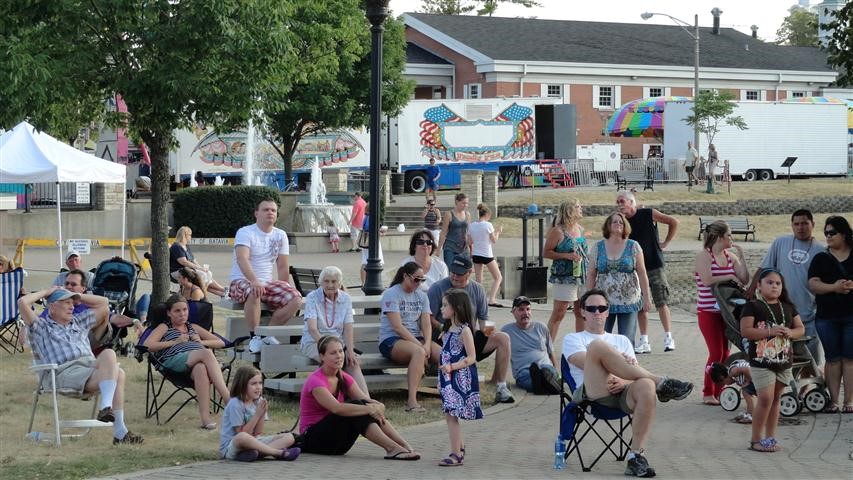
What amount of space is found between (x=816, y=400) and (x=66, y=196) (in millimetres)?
29209

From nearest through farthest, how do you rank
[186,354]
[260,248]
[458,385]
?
1. [458,385]
2. [186,354]
3. [260,248]

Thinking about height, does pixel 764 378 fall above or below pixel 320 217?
below

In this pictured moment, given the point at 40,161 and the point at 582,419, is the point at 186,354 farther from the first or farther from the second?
the point at 40,161

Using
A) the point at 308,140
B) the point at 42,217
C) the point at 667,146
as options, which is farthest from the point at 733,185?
the point at 42,217

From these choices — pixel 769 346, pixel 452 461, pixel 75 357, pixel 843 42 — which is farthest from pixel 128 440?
pixel 843 42

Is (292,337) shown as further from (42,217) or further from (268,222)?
(42,217)

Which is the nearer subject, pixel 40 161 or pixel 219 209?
pixel 40 161

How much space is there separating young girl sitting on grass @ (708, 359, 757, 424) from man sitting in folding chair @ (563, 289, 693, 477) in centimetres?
144

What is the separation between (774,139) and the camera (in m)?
55.0

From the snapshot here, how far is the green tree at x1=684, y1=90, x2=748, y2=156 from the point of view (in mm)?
49531

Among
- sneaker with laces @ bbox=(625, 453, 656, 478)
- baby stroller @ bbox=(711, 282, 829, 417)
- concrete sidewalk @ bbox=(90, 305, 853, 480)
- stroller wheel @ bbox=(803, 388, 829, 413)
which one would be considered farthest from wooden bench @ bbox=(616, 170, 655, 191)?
sneaker with laces @ bbox=(625, 453, 656, 478)

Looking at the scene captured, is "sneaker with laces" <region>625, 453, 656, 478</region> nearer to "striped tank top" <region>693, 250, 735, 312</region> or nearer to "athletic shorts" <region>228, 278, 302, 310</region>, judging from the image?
"striped tank top" <region>693, 250, 735, 312</region>

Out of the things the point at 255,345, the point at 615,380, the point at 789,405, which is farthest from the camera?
the point at 255,345

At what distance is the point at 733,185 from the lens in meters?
48.5
